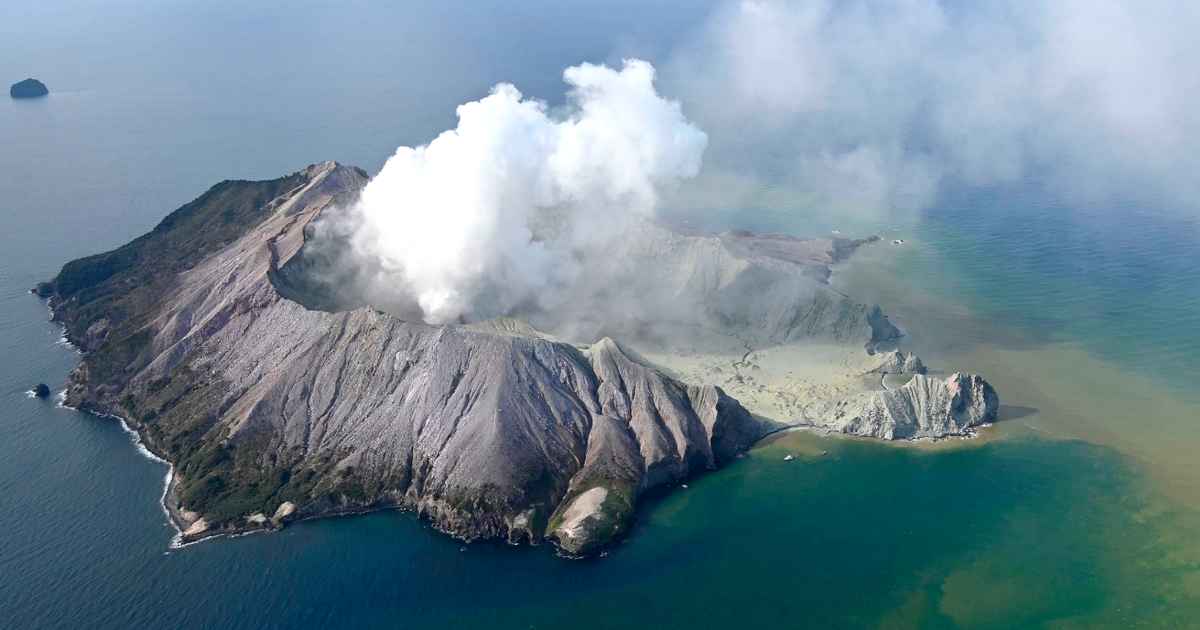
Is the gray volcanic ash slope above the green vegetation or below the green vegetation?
below

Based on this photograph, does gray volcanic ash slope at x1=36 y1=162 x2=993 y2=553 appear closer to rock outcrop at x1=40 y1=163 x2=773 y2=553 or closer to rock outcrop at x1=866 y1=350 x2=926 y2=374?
rock outcrop at x1=40 y1=163 x2=773 y2=553

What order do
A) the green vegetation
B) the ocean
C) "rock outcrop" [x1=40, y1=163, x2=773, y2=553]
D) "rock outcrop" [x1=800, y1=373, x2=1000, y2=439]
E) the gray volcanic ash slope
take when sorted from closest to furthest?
1. the ocean
2. "rock outcrop" [x1=40, y1=163, x2=773, y2=553]
3. the gray volcanic ash slope
4. "rock outcrop" [x1=800, y1=373, x2=1000, y2=439]
5. the green vegetation

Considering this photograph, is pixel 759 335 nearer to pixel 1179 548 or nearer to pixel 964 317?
pixel 964 317

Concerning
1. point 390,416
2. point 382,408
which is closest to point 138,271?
point 382,408

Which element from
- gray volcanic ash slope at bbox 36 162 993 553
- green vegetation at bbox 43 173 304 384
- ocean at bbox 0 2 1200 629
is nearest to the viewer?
ocean at bbox 0 2 1200 629

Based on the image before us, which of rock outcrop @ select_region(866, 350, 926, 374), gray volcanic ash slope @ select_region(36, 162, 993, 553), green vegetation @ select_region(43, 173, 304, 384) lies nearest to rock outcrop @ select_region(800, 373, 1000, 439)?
rock outcrop @ select_region(866, 350, 926, 374)

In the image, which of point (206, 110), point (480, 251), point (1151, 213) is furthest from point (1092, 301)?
point (206, 110)
